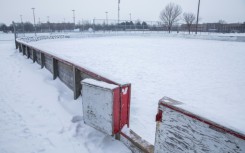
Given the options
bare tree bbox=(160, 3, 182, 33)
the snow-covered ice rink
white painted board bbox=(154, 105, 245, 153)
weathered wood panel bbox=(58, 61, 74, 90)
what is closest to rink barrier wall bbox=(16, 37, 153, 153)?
weathered wood panel bbox=(58, 61, 74, 90)

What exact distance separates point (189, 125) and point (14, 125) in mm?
3442

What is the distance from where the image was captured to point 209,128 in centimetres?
175

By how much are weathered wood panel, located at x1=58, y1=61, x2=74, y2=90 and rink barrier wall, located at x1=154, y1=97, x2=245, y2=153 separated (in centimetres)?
355

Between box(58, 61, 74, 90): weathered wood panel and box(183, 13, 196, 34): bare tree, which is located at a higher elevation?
box(183, 13, 196, 34): bare tree

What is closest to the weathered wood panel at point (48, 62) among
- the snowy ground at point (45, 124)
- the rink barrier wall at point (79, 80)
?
the rink barrier wall at point (79, 80)

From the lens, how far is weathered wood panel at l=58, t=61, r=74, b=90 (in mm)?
5308

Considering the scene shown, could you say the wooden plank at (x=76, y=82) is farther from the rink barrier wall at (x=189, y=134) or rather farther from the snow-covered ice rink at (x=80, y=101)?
the rink barrier wall at (x=189, y=134)

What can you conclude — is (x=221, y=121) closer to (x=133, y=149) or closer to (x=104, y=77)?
(x=133, y=149)

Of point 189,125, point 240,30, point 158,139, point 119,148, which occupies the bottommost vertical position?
point 119,148

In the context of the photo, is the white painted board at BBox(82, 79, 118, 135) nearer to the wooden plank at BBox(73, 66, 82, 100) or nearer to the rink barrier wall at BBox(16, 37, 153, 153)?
the rink barrier wall at BBox(16, 37, 153, 153)

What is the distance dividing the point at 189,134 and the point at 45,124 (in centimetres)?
298

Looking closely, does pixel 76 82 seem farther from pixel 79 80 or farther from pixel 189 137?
pixel 189 137

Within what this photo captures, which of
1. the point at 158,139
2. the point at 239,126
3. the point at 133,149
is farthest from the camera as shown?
the point at 133,149

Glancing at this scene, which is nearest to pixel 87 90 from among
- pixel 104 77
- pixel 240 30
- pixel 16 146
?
pixel 104 77
